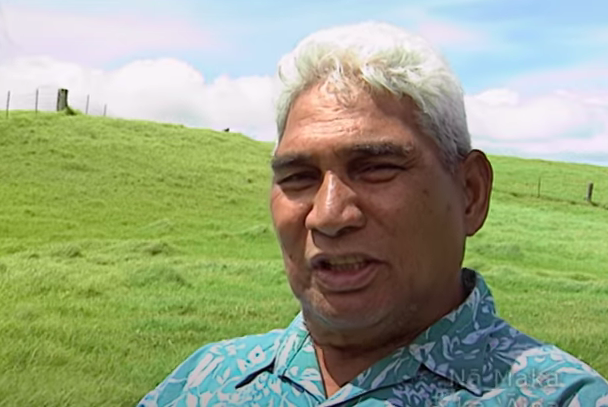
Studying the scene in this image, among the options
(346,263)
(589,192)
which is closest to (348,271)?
(346,263)

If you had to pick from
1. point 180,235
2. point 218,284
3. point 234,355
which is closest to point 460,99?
point 234,355

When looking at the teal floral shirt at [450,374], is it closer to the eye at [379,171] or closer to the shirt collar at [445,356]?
the shirt collar at [445,356]

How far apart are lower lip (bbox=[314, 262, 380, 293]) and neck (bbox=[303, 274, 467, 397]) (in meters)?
0.04

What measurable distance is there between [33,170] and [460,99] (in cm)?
163

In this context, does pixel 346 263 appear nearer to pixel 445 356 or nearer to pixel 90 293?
pixel 445 356

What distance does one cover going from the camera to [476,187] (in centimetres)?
77

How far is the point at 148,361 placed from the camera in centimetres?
158

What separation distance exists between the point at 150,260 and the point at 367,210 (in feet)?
4.12

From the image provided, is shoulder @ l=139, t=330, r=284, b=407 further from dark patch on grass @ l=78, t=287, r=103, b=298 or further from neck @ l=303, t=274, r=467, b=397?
dark patch on grass @ l=78, t=287, r=103, b=298

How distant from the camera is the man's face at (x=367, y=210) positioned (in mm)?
711

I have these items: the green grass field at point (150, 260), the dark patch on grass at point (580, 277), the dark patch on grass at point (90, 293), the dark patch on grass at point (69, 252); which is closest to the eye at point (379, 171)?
the green grass field at point (150, 260)

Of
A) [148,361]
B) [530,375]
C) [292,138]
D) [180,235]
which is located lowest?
[148,361]

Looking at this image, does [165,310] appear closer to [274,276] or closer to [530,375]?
[274,276]

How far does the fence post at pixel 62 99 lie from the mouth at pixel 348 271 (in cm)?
181
